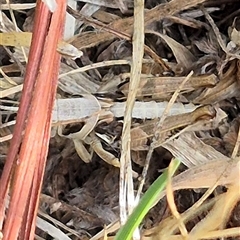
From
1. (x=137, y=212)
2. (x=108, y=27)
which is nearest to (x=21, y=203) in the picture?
(x=137, y=212)

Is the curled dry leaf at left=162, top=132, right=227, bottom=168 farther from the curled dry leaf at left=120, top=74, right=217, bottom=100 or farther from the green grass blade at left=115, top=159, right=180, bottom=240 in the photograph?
the green grass blade at left=115, top=159, right=180, bottom=240

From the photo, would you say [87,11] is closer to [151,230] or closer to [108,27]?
[108,27]

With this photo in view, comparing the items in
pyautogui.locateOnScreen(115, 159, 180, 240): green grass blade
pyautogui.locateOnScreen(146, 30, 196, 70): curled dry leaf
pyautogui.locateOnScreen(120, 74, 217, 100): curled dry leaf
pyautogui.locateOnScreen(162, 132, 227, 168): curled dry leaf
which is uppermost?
pyautogui.locateOnScreen(146, 30, 196, 70): curled dry leaf

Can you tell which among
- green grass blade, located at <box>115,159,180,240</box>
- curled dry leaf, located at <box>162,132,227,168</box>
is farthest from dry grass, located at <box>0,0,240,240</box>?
green grass blade, located at <box>115,159,180,240</box>

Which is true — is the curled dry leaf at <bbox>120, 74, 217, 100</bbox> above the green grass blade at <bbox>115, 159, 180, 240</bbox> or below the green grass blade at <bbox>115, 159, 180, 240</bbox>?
above

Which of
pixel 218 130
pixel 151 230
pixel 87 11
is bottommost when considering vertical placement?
pixel 151 230

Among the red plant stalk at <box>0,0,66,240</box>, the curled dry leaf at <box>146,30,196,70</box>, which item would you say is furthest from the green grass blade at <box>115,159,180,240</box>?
Result: the curled dry leaf at <box>146,30,196,70</box>

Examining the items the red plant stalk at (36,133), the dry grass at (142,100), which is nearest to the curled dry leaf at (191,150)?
the dry grass at (142,100)

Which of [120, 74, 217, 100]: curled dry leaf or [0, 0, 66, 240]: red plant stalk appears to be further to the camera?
[120, 74, 217, 100]: curled dry leaf
